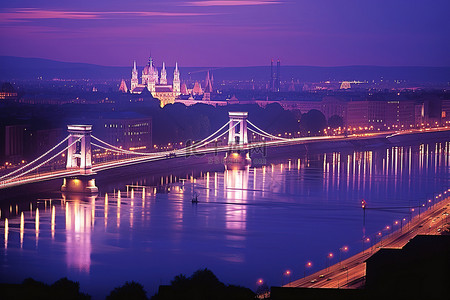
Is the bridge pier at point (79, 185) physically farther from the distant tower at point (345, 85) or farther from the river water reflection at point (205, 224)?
the distant tower at point (345, 85)

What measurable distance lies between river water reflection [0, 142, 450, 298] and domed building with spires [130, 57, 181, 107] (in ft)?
97.9

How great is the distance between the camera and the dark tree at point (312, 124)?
36312mm

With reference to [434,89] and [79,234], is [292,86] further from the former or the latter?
[79,234]

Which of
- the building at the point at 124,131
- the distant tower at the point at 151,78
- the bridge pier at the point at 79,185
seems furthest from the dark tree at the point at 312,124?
the bridge pier at the point at 79,185

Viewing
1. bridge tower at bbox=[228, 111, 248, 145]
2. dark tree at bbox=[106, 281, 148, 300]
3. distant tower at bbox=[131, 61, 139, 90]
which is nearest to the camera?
dark tree at bbox=[106, 281, 148, 300]

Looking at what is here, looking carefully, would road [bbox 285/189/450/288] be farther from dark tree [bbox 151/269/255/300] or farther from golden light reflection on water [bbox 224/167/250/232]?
golden light reflection on water [bbox 224/167/250/232]

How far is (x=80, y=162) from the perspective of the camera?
19797 millimetres

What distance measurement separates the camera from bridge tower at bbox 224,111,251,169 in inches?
992

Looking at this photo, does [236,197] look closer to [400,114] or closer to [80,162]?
[80,162]

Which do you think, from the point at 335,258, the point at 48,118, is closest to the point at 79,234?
the point at 335,258

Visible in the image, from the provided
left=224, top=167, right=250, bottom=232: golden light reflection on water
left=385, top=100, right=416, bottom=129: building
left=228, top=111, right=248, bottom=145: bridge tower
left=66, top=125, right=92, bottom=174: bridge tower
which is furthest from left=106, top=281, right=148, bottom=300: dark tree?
left=385, top=100, right=416, bottom=129: building

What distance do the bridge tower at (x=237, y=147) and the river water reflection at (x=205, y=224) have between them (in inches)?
88.1

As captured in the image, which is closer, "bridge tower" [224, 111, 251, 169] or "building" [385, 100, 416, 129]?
"bridge tower" [224, 111, 251, 169]

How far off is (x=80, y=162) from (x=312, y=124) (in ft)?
58.4
